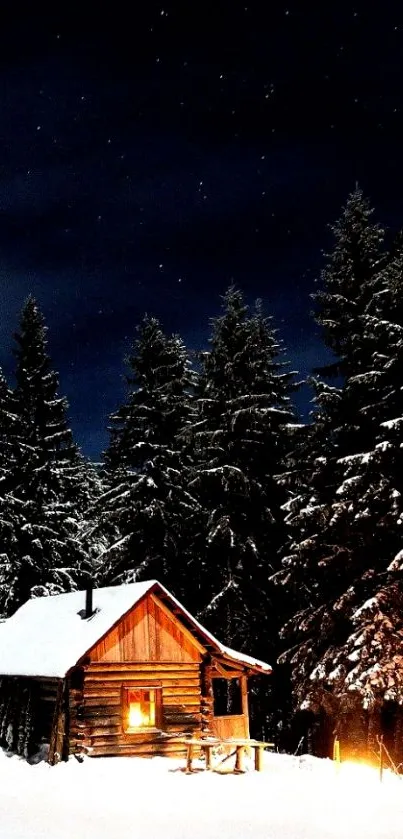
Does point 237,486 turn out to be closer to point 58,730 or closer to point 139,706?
point 139,706

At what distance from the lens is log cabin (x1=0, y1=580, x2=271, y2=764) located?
23594mm

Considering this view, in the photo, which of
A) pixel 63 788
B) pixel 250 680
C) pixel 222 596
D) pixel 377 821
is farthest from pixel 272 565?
pixel 377 821

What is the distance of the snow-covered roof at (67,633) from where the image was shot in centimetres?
2373

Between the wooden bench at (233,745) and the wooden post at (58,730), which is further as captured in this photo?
the wooden post at (58,730)

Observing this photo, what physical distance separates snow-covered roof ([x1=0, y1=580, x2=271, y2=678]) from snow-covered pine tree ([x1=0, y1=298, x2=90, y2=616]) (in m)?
5.91

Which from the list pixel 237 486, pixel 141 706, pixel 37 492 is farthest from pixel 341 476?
pixel 37 492

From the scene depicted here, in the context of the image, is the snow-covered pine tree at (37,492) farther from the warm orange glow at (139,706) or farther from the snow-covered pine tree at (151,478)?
the warm orange glow at (139,706)

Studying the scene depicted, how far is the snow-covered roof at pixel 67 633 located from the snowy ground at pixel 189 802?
2.99 m

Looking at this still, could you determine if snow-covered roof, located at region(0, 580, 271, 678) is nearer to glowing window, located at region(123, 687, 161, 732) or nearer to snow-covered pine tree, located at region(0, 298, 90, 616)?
glowing window, located at region(123, 687, 161, 732)

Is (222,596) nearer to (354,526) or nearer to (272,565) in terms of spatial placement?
(272,565)

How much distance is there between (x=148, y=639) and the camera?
25281mm

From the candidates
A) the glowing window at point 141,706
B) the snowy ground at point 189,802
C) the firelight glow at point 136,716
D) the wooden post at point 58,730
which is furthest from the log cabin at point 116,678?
the firelight glow at point 136,716

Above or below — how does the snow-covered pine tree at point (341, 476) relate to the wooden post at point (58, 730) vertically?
above

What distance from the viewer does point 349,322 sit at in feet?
82.0
